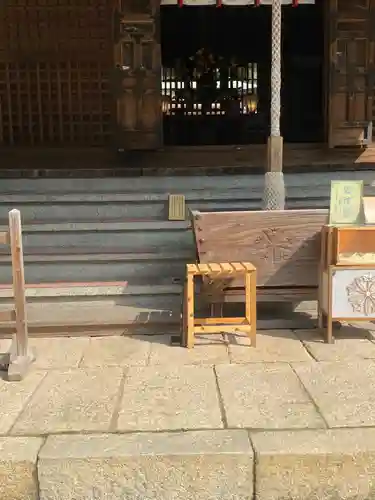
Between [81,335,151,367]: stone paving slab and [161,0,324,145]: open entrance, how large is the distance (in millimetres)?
8811

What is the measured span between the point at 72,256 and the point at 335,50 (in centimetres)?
485

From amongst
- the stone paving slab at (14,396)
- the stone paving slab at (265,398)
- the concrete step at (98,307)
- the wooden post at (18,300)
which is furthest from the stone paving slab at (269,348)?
the wooden post at (18,300)

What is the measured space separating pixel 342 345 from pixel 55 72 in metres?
6.16

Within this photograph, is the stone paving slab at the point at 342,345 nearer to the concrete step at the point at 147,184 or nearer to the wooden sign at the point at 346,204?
the wooden sign at the point at 346,204

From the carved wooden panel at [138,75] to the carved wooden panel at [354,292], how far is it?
14.3 feet

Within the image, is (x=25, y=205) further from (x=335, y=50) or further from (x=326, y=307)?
(x=335, y=50)

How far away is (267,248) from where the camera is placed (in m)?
4.98

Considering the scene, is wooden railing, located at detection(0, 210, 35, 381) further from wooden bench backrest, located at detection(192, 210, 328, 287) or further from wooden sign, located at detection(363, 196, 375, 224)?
wooden sign, located at detection(363, 196, 375, 224)

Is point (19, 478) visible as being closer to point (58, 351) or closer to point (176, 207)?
point (58, 351)

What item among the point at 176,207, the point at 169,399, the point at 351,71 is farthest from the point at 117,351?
the point at 351,71

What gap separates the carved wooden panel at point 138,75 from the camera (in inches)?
301

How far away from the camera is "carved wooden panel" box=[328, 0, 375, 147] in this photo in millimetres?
7789

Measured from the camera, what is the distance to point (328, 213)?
493 centimetres

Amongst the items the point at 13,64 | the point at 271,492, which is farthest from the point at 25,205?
the point at 271,492
